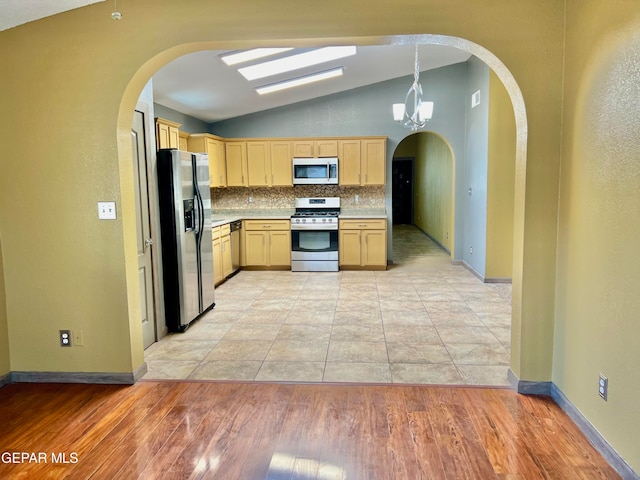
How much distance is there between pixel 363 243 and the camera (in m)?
7.12

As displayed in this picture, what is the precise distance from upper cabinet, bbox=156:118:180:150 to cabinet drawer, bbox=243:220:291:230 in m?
2.25

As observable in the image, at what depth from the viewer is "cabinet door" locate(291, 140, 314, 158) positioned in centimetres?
737

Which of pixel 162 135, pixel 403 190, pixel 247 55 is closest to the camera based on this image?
pixel 247 55

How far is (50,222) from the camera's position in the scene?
3.02m

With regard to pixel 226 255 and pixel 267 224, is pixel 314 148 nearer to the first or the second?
pixel 267 224

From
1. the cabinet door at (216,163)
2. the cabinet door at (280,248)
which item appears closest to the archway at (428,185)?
the cabinet door at (280,248)

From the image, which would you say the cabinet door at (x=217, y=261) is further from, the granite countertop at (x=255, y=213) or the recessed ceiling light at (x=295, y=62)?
the recessed ceiling light at (x=295, y=62)

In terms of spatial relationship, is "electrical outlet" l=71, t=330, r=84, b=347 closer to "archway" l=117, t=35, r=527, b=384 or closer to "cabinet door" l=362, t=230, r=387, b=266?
"archway" l=117, t=35, r=527, b=384

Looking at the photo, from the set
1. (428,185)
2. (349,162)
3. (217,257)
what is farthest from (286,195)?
(428,185)

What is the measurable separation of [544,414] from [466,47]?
7.57ft

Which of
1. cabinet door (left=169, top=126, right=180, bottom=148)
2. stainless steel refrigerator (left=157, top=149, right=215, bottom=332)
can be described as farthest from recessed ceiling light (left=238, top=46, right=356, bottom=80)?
stainless steel refrigerator (left=157, top=149, right=215, bottom=332)

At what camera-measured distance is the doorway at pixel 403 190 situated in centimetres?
1345

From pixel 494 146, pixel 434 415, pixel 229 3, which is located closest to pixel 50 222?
pixel 229 3

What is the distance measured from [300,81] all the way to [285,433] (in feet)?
16.1
